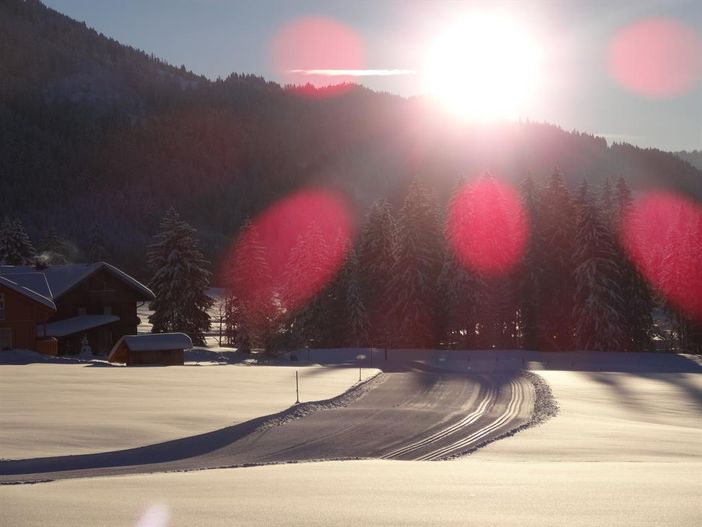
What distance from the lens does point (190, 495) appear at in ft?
33.2

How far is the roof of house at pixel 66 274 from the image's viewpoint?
181 ft

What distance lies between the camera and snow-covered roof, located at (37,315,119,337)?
53469 mm

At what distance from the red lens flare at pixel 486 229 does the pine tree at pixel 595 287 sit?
4.77 m

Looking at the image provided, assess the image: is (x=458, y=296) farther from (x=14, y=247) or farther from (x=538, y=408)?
(x=14, y=247)

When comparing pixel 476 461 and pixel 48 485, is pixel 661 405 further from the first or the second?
pixel 48 485

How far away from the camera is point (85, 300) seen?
57.7m

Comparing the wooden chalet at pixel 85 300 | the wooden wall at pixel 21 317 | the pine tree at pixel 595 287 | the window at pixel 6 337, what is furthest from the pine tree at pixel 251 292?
the pine tree at pixel 595 287

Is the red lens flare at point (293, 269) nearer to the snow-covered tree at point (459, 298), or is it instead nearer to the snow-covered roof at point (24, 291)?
the snow-covered tree at point (459, 298)

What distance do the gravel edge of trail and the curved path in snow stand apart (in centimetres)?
24

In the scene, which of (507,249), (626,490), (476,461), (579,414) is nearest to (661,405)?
(579,414)

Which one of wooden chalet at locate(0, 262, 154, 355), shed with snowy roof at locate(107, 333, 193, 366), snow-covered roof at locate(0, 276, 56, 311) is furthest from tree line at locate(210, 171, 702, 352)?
snow-covered roof at locate(0, 276, 56, 311)

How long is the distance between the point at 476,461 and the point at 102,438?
8629 mm

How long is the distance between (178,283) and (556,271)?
29.9 m

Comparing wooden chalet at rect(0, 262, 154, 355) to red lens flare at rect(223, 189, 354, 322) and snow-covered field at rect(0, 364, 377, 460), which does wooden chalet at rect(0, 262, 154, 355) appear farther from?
snow-covered field at rect(0, 364, 377, 460)
